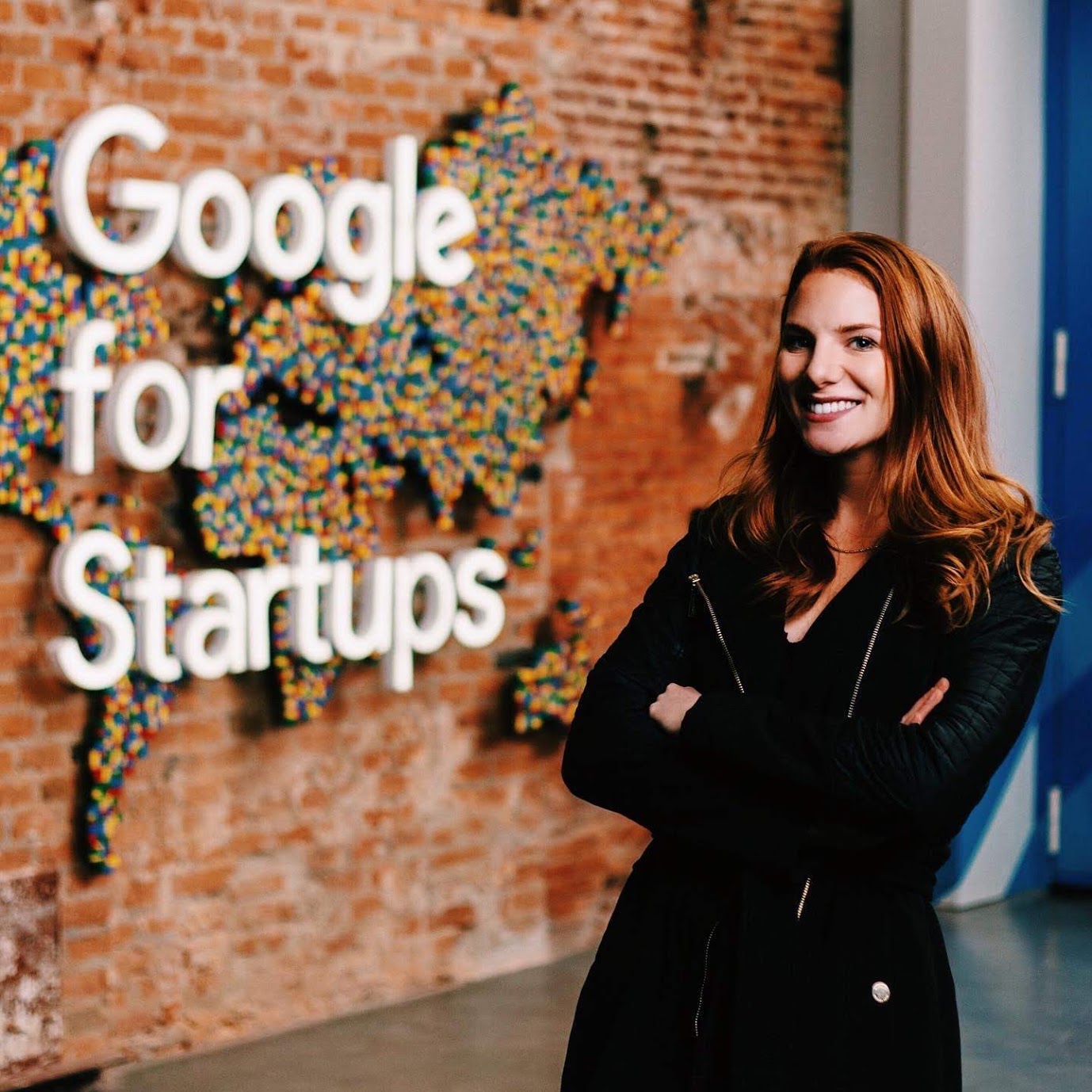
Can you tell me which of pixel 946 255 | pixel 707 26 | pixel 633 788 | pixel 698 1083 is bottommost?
pixel 698 1083

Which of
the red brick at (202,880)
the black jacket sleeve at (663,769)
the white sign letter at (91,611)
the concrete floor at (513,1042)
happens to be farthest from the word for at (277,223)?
the black jacket sleeve at (663,769)

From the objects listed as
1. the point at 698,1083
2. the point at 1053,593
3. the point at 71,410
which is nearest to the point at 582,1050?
the point at 698,1083

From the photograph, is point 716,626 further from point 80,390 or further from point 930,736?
point 80,390

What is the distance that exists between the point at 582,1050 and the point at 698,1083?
0.54 ft

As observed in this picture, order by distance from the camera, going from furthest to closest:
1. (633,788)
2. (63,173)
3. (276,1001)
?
(276,1001) → (63,173) → (633,788)

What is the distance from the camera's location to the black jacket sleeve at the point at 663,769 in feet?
7.03

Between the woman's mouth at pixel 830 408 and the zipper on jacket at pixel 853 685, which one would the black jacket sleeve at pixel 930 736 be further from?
the woman's mouth at pixel 830 408

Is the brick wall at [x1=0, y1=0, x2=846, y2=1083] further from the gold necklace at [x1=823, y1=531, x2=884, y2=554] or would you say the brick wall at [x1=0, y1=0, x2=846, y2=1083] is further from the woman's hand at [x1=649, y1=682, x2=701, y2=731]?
the gold necklace at [x1=823, y1=531, x2=884, y2=554]

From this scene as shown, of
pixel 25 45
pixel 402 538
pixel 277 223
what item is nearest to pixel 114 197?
pixel 25 45

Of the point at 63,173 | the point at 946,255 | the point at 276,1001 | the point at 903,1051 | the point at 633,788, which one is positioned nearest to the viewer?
the point at 903,1051

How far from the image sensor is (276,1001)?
191 inches

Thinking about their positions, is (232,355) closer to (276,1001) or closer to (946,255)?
(276,1001)

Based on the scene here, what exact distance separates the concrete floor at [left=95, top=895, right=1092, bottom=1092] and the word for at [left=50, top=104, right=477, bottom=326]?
72.2 inches

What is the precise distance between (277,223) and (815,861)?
292 cm
